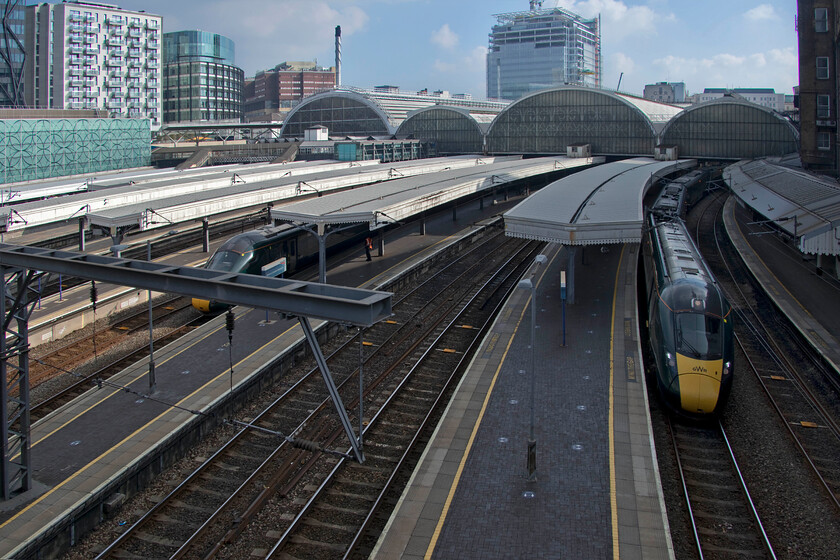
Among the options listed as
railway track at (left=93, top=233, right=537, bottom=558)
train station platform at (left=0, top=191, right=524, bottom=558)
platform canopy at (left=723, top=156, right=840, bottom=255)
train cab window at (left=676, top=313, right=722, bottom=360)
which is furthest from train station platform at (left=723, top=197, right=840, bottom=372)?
train station platform at (left=0, top=191, right=524, bottom=558)

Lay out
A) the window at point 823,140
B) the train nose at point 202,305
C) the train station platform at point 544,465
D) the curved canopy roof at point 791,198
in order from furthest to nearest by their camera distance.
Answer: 1. the window at point 823,140
2. the curved canopy roof at point 791,198
3. the train nose at point 202,305
4. the train station platform at point 544,465

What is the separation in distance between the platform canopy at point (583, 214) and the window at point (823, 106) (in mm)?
20456

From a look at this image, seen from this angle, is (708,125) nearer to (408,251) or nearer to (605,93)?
(605,93)

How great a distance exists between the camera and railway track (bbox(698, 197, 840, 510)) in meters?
16.7

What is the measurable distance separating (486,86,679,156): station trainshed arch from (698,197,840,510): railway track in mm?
44357

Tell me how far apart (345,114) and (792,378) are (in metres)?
74.8

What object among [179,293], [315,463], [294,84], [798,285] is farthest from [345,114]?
[294,84]

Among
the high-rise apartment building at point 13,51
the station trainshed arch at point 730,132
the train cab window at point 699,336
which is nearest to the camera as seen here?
the train cab window at point 699,336

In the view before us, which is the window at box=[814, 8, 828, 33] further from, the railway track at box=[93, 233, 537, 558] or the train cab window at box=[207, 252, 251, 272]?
the train cab window at box=[207, 252, 251, 272]

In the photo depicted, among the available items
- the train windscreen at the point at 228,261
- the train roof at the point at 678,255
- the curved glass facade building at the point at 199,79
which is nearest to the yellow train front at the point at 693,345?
the train roof at the point at 678,255

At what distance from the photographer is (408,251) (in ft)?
131

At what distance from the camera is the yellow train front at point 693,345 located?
Result: 17.6 metres

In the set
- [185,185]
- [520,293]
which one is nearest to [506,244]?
[520,293]

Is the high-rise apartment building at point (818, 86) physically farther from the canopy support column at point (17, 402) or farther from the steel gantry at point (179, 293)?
the canopy support column at point (17, 402)
